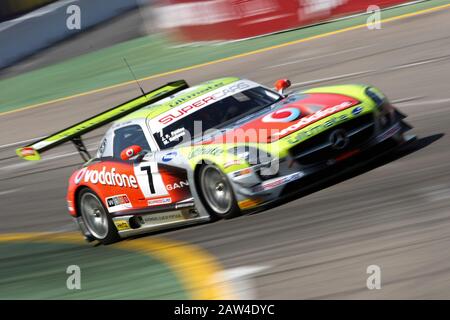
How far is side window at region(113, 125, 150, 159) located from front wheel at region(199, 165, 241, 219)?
3.23ft

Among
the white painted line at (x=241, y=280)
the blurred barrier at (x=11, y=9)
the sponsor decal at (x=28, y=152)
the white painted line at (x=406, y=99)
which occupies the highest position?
the blurred barrier at (x=11, y=9)

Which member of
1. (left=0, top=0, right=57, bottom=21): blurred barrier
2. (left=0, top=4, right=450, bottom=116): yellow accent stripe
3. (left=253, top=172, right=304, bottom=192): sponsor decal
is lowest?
(left=253, top=172, right=304, bottom=192): sponsor decal

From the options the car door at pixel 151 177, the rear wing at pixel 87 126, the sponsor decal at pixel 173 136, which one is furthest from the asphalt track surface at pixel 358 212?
the rear wing at pixel 87 126

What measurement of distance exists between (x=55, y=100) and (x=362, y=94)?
460 inches

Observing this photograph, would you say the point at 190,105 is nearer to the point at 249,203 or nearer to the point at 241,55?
the point at 249,203

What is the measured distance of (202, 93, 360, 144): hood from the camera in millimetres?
8008

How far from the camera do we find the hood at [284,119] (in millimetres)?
8008

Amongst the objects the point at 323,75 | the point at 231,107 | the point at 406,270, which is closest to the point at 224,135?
the point at 231,107

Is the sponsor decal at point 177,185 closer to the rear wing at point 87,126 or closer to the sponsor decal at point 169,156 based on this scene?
the sponsor decal at point 169,156

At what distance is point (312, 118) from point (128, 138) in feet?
6.87

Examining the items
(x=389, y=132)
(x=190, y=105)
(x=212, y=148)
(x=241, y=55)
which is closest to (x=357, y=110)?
(x=389, y=132)

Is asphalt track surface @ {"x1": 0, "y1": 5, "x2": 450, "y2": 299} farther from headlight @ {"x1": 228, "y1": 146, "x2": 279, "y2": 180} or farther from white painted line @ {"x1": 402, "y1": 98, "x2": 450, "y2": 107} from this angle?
headlight @ {"x1": 228, "y1": 146, "x2": 279, "y2": 180}

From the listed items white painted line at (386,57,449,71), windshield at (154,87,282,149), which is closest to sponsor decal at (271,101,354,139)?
windshield at (154,87,282,149)

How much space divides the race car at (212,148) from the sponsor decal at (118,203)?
0.01 m
